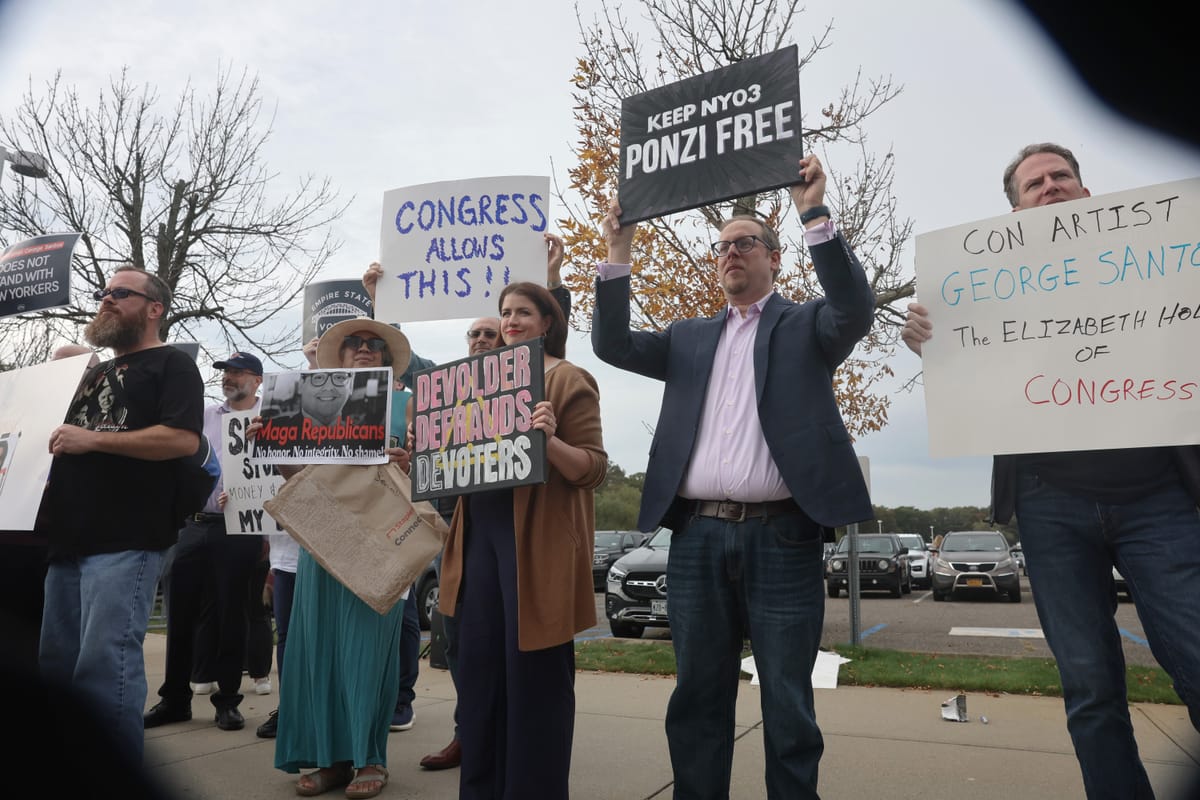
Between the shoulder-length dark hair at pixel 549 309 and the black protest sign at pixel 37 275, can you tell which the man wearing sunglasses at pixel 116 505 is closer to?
the shoulder-length dark hair at pixel 549 309

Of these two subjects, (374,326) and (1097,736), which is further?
(374,326)

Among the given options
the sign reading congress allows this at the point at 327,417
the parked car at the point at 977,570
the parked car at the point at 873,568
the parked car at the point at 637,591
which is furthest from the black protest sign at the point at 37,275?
the parked car at the point at 873,568

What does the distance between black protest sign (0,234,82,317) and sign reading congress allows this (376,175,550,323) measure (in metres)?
2.06

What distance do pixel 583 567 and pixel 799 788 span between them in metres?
0.96

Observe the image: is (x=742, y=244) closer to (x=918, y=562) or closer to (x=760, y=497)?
(x=760, y=497)

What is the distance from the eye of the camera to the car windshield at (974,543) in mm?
19609

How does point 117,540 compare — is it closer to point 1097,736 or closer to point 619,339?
point 619,339

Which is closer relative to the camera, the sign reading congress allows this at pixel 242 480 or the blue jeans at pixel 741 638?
the blue jeans at pixel 741 638

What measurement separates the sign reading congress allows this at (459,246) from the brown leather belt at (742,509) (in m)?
1.94

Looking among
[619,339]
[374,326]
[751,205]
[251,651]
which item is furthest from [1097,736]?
[751,205]

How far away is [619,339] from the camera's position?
3.07 meters

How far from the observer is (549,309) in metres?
3.18

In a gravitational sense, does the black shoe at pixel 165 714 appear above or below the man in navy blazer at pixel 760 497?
below

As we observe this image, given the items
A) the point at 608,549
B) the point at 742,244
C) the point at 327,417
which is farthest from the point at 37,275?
the point at 608,549
